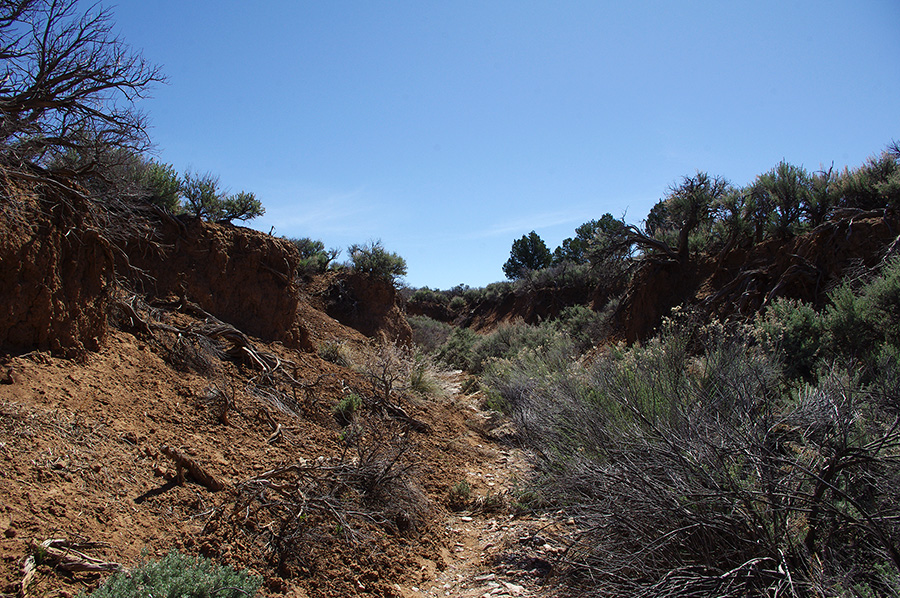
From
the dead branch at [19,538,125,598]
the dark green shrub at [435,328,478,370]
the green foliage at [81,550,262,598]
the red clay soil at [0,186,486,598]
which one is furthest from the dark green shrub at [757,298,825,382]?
the dark green shrub at [435,328,478,370]

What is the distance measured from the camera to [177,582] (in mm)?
2283

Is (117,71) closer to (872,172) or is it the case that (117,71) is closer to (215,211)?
(215,211)

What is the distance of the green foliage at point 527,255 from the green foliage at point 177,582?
37.9 meters

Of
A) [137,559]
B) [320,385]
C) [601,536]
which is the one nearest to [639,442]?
[601,536]

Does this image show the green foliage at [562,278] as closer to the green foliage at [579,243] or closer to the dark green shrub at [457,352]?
the green foliage at [579,243]

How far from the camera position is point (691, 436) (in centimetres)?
302

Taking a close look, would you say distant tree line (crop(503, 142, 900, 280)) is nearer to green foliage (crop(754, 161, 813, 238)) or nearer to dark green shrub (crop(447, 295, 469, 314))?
green foliage (crop(754, 161, 813, 238))

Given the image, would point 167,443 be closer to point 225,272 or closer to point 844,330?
point 225,272

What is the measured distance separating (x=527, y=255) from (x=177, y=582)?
40037 mm

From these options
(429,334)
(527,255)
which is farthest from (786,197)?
(527,255)

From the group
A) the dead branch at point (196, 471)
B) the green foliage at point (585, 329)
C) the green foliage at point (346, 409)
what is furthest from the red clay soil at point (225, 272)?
the green foliage at point (585, 329)

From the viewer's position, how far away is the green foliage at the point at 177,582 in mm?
2182

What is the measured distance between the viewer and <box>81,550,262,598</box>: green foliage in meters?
2.18

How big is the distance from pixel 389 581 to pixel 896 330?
19.0 ft
